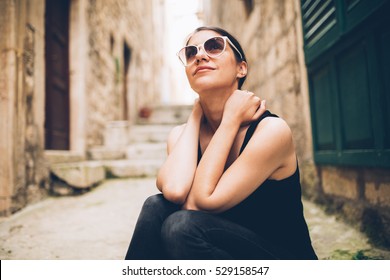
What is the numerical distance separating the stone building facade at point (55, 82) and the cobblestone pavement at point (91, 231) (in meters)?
0.29

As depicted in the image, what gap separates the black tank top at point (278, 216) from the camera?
1123 millimetres

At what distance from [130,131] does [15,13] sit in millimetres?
3237

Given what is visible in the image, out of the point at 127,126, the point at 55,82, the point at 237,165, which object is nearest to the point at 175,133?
the point at 237,165

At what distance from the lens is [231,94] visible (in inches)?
54.1

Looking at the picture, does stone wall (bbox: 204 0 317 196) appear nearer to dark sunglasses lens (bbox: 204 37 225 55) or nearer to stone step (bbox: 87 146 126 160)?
dark sunglasses lens (bbox: 204 37 225 55)

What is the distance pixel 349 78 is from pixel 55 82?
346cm

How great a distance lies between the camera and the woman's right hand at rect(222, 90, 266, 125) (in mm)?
1198

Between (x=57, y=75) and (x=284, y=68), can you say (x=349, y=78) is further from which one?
(x=57, y=75)

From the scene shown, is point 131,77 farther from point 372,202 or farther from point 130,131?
point 372,202


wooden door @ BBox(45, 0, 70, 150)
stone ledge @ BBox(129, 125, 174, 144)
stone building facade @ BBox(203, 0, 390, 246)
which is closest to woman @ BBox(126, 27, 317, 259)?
stone building facade @ BBox(203, 0, 390, 246)

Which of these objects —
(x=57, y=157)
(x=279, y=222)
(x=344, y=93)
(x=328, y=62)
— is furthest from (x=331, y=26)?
(x=57, y=157)

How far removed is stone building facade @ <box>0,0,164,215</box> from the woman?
6.10 ft

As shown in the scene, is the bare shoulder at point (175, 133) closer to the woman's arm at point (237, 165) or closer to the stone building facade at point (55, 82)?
the woman's arm at point (237, 165)

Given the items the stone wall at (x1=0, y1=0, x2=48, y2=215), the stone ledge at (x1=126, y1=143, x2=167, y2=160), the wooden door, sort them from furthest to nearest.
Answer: the stone ledge at (x1=126, y1=143, x2=167, y2=160) < the wooden door < the stone wall at (x1=0, y1=0, x2=48, y2=215)
